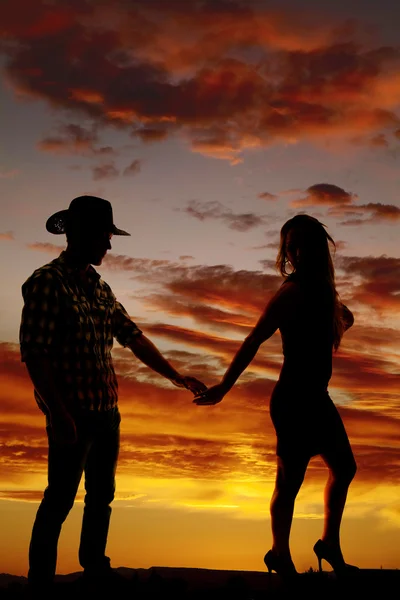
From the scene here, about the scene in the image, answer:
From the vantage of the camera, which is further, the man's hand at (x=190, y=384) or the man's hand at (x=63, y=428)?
the man's hand at (x=190, y=384)

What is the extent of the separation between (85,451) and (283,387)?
5.05ft

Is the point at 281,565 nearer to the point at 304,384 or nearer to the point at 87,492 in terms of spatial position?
the point at 304,384

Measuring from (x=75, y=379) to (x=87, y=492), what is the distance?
93 centimetres

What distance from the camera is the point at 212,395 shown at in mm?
6359

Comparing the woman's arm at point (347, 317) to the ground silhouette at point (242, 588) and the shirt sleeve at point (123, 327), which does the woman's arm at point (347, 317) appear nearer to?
the shirt sleeve at point (123, 327)

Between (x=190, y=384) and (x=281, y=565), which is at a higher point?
(x=190, y=384)

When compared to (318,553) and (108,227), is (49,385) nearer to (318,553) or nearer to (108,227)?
(108,227)

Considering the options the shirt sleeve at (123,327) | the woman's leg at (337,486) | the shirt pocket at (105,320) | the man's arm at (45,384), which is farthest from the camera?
the shirt sleeve at (123,327)

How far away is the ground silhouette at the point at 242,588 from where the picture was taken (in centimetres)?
540

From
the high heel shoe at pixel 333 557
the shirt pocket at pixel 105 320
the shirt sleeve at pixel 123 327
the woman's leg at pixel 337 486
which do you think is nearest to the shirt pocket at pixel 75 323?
the shirt pocket at pixel 105 320

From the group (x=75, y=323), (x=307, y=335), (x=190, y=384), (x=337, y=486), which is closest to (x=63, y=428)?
(x=75, y=323)

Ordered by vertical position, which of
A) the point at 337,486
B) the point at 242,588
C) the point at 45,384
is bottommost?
the point at 242,588

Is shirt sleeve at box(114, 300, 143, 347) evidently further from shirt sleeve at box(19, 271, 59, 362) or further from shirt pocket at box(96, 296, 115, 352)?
shirt sleeve at box(19, 271, 59, 362)

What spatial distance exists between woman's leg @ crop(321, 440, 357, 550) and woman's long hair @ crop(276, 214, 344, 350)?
89 cm
